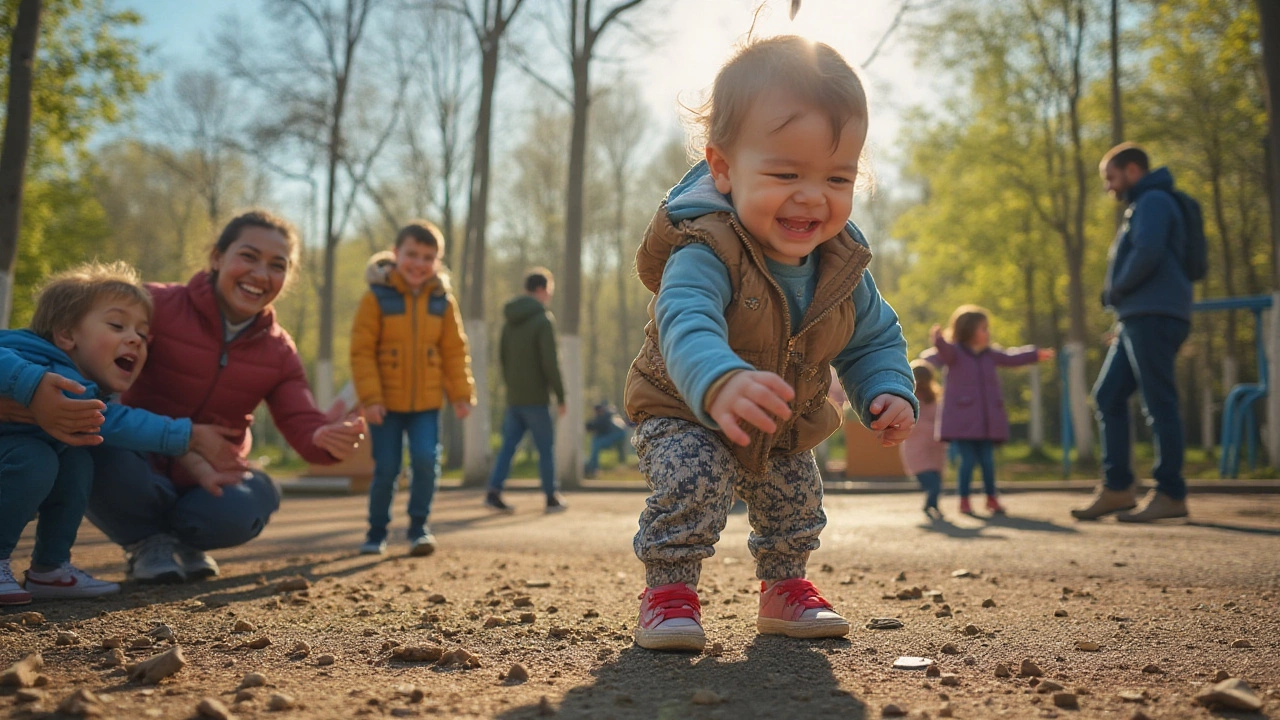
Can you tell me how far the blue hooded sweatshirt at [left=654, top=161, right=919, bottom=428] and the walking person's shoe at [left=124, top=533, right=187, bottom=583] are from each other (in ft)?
8.46

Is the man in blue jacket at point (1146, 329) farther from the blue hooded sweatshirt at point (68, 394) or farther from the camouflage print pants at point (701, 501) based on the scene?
the blue hooded sweatshirt at point (68, 394)

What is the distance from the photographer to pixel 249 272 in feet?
14.3

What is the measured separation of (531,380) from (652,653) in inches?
292

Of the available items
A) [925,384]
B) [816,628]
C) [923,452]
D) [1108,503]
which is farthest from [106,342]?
[925,384]

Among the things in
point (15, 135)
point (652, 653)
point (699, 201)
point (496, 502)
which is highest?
point (15, 135)

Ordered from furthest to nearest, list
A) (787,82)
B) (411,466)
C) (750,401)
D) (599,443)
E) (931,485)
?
(599,443) → (931,485) → (411,466) → (787,82) → (750,401)

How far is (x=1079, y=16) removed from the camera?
1966 cm

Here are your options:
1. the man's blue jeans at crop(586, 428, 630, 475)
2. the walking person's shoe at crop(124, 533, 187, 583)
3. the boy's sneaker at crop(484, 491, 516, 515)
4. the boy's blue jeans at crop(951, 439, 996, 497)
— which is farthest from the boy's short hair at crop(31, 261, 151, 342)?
the man's blue jeans at crop(586, 428, 630, 475)

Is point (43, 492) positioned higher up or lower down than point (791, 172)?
lower down

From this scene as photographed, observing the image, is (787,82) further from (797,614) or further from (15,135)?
(15,135)

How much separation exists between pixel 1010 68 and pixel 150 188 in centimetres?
→ 2929

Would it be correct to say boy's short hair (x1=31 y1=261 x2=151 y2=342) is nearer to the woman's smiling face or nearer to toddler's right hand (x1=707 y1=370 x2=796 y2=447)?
the woman's smiling face

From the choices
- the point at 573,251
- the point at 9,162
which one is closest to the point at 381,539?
the point at 9,162

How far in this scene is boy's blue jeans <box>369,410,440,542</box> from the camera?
5.77 metres
